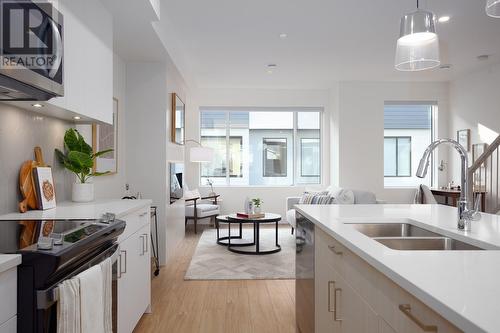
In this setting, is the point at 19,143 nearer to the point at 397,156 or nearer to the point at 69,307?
the point at 69,307

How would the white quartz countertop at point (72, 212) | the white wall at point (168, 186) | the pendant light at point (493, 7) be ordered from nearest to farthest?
the pendant light at point (493, 7) < the white quartz countertop at point (72, 212) < the white wall at point (168, 186)

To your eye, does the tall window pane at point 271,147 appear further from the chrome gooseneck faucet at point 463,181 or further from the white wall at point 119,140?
the chrome gooseneck faucet at point 463,181

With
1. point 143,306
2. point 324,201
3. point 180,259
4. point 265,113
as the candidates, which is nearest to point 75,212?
point 143,306

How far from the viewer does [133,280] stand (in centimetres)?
254

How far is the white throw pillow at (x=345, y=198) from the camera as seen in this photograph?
5.05 m

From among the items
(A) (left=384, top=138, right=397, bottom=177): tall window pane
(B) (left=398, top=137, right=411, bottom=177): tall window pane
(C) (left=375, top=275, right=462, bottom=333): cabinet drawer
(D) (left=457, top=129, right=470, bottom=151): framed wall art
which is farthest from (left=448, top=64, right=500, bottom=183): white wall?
(C) (left=375, top=275, right=462, bottom=333): cabinet drawer

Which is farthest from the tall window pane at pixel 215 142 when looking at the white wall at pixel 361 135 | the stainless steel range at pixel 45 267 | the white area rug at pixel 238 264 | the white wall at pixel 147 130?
the stainless steel range at pixel 45 267

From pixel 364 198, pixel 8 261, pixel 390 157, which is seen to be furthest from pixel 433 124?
pixel 8 261

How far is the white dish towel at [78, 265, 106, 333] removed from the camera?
142 centimetres

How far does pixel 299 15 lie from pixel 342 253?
→ 309 centimetres

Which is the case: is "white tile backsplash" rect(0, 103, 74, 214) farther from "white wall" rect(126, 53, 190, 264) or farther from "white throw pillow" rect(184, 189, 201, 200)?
"white throw pillow" rect(184, 189, 201, 200)

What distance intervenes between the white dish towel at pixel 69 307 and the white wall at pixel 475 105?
21.2ft

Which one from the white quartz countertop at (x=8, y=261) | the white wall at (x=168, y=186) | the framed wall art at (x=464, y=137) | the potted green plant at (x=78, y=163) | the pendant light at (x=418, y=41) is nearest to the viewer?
the white quartz countertop at (x=8, y=261)

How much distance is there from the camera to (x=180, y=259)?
4746mm
